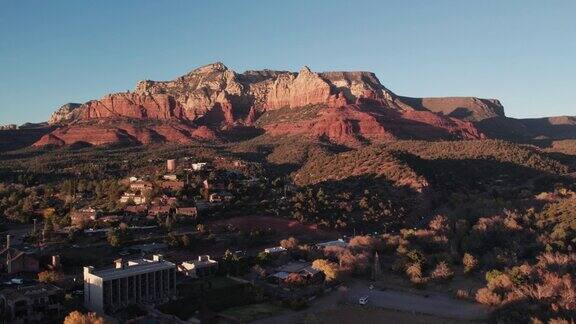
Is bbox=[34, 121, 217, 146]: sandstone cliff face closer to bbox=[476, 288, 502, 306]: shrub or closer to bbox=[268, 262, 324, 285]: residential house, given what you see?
bbox=[268, 262, 324, 285]: residential house

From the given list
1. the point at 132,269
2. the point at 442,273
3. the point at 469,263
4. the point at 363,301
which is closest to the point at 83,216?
the point at 132,269

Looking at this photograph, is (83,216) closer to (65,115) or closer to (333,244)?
(333,244)

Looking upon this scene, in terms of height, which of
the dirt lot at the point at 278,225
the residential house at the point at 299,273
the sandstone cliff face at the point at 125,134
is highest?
the sandstone cliff face at the point at 125,134

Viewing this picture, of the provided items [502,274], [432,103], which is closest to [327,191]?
[502,274]

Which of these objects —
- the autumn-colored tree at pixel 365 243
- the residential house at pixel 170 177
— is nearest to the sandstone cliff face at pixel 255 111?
the residential house at pixel 170 177

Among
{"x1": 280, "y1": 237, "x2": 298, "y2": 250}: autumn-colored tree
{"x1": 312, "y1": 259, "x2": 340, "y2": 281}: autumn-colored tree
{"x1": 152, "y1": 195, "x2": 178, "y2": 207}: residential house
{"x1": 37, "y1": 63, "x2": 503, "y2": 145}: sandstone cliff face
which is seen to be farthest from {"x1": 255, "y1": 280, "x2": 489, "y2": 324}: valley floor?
{"x1": 37, "y1": 63, "x2": 503, "y2": 145}: sandstone cliff face

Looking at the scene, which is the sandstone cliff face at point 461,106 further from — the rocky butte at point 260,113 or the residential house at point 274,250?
the residential house at point 274,250
